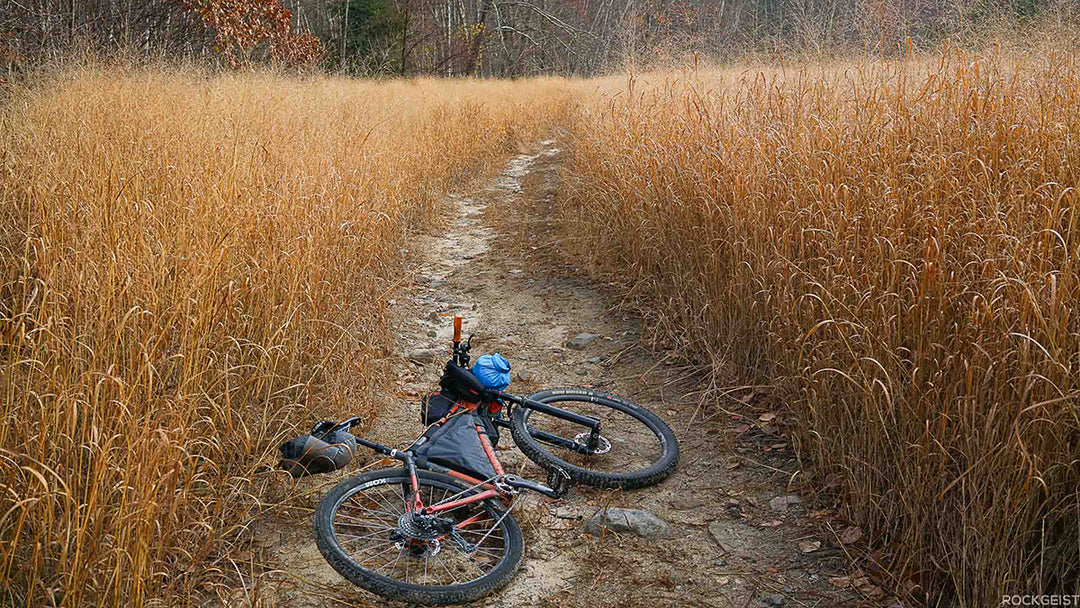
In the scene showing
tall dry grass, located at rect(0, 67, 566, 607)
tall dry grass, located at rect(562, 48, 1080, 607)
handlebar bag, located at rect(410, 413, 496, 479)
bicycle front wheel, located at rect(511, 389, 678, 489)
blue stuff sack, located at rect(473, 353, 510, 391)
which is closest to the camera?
tall dry grass, located at rect(0, 67, 566, 607)

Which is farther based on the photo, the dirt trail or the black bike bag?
the black bike bag

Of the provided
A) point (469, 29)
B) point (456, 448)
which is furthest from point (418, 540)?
point (469, 29)

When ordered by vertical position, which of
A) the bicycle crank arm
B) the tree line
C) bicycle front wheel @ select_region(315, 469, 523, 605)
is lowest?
bicycle front wheel @ select_region(315, 469, 523, 605)

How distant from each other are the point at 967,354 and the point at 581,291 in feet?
11.7

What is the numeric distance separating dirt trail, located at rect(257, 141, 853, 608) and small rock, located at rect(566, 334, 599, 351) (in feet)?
0.16

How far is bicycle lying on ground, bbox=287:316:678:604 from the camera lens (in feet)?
9.27

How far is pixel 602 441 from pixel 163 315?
2.14 metres

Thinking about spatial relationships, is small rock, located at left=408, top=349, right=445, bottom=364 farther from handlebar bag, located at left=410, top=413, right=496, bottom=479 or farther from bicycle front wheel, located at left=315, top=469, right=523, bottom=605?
bicycle front wheel, located at left=315, top=469, right=523, bottom=605

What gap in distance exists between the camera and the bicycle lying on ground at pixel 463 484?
283 centimetres

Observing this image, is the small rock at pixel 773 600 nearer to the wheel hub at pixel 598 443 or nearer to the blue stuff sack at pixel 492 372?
the wheel hub at pixel 598 443

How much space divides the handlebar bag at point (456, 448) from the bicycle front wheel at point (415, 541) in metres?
0.12

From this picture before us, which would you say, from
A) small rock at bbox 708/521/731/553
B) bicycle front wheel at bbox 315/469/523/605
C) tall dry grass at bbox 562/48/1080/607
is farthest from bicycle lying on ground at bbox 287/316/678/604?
tall dry grass at bbox 562/48/1080/607

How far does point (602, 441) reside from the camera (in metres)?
3.94

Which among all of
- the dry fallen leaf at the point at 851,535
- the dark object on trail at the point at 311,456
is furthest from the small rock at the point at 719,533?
the dark object on trail at the point at 311,456
